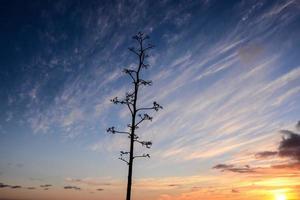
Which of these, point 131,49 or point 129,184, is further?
point 131,49

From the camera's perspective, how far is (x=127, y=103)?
971 inches

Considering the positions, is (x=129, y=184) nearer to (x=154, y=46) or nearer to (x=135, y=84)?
(x=135, y=84)

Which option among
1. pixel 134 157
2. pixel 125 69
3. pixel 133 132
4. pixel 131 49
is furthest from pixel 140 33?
pixel 134 157

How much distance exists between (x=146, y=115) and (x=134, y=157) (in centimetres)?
328

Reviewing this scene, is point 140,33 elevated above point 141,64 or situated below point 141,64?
above

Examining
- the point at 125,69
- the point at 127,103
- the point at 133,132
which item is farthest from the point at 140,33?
the point at 133,132

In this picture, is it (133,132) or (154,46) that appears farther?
(154,46)

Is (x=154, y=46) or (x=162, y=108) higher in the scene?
(x=154, y=46)

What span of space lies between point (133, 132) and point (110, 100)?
3120 millimetres

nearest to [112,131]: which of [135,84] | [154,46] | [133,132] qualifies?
[133,132]

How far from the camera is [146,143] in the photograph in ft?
78.2

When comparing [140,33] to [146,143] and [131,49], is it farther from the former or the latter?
[146,143]

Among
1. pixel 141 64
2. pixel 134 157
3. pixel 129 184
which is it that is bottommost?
pixel 129 184

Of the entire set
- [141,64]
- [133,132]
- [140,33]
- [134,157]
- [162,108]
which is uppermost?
[140,33]
